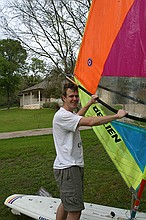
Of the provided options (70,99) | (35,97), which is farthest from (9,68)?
(70,99)

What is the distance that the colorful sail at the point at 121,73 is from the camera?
2.35 m

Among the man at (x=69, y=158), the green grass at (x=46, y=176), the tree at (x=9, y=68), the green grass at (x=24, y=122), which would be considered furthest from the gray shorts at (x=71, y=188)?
the tree at (x=9, y=68)

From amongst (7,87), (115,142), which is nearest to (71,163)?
(115,142)

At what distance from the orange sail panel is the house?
114 ft

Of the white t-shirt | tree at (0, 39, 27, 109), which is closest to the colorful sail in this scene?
the white t-shirt

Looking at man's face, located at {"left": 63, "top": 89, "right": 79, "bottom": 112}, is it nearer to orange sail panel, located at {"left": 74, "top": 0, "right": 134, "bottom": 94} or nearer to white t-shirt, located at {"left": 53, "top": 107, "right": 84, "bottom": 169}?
white t-shirt, located at {"left": 53, "top": 107, "right": 84, "bottom": 169}

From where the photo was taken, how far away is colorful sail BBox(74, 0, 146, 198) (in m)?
2.35

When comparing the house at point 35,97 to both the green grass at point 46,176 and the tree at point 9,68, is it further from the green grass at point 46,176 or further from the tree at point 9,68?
the green grass at point 46,176

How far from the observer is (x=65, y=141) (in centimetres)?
236

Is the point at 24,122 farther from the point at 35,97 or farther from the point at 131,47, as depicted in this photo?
the point at 35,97

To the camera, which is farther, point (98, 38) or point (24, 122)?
point (24, 122)

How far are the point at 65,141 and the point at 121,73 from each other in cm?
77

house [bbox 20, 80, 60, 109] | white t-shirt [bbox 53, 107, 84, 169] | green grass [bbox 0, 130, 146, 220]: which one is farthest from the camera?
house [bbox 20, 80, 60, 109]

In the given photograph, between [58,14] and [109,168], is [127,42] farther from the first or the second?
[58,14]
